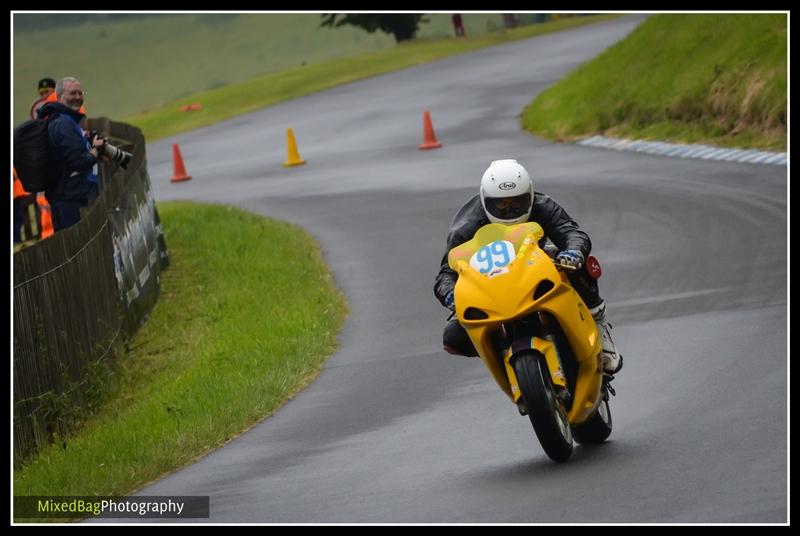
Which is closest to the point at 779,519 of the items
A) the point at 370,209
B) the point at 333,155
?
the point at 370,209

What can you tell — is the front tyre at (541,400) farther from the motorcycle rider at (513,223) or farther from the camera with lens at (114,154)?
the camera with lens at (114,154)

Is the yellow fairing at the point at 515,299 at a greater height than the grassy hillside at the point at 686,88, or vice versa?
the yellow fairing at the point at 515,299

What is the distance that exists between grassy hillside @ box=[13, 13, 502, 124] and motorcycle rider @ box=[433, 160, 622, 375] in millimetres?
68680

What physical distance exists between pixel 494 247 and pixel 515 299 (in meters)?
0.36

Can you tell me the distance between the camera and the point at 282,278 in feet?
61.0

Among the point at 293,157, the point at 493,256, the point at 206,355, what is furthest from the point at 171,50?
the point at 493,256

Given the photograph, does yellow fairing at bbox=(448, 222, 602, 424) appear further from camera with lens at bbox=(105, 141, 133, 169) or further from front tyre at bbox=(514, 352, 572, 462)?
camera with lens at bbox=(105, 141, 133, 169)

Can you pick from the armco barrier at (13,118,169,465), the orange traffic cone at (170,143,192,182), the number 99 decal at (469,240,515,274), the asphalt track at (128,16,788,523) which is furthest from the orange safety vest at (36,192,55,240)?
the number 99 decal at (469,240,515,274)

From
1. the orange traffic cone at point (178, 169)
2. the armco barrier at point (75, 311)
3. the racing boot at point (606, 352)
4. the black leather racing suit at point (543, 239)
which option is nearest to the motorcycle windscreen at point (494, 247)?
the black leather racing suit at point (543, 239)

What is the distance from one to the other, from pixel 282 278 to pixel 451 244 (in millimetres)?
9627

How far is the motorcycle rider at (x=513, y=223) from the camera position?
885 centimetres

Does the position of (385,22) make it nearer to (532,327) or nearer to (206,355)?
(206,355)
